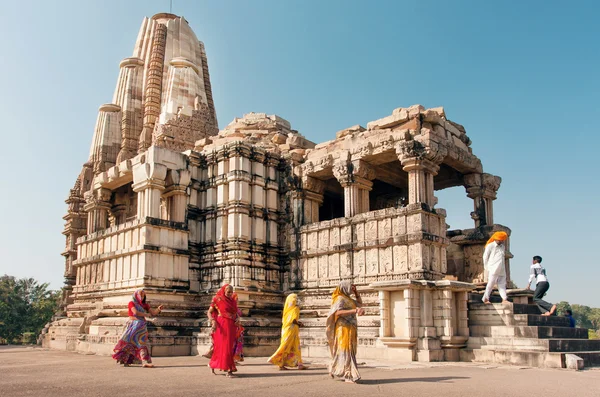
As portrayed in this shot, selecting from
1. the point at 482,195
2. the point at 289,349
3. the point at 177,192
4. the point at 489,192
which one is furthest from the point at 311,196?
the point at 289,349

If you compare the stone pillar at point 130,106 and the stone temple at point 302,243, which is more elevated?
the stone pillar at point 130,106

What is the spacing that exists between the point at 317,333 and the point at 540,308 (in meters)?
6.38

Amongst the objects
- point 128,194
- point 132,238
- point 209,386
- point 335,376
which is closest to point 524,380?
point 335,376

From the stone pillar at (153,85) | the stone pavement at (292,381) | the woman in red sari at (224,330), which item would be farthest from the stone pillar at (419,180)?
the stone pillar at (153,85)

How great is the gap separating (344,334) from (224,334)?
8.29ft

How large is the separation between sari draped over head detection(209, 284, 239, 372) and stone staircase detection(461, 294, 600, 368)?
616 centimetres

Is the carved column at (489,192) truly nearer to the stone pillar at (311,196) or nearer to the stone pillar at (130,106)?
the stone pillar at (311,196)

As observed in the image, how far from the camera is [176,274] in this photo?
18859 millimetres

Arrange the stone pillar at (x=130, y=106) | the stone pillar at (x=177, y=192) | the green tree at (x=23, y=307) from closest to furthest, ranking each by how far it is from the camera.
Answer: the stone pillar at (x=177, y=192) < the stone pillar at (x=130, y=106) < the green tree at (x=23, y=307)

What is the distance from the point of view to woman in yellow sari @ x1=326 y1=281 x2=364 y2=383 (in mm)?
10164

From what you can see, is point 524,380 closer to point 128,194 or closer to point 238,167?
point 238,167

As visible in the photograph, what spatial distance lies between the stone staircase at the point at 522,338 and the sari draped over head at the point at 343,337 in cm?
→ 490

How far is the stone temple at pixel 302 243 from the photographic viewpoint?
48.9 ft

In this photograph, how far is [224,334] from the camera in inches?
450
